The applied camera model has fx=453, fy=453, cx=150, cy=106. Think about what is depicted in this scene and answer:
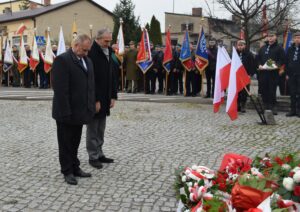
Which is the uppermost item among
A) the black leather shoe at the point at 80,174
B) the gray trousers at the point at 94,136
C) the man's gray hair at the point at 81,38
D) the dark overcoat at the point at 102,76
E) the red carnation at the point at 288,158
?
the man's gray hair at the point at 81,38

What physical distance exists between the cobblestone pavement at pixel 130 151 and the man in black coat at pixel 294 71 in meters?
0.48

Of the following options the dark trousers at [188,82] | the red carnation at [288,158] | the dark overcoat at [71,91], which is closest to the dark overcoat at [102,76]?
the dark overcoat at [71,91]

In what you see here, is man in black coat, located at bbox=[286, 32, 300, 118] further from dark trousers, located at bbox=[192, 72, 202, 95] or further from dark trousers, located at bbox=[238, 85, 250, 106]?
dark trousers, located at bbox=[192, 72, 202, 95]

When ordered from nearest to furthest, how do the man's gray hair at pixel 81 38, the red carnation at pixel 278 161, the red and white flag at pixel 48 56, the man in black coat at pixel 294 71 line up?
the red carnation at pixel 278 161 < the man's gray hair at pixel 81 38 < the man in black coat at pixel 294 71 < the red and white flag at pixel 48 56

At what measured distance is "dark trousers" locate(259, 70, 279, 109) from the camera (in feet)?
39.1

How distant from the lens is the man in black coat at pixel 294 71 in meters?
11.4

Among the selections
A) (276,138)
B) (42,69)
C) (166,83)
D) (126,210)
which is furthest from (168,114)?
(42,69)

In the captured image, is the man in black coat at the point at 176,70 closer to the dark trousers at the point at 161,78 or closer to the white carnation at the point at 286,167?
the dark trousers at the point at 161,78

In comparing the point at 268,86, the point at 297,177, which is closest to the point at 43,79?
the point at 268,86

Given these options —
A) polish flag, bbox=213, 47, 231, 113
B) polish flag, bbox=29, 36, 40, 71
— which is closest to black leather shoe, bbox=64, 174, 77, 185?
polish flag, bbox=213, 47, 231, 113

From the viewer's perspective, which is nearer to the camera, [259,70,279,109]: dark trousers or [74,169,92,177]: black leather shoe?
[74,169,92,177]: black leather shoe

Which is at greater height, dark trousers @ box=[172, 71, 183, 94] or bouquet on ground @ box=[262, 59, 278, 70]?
bouquet on ground @ box=[262, 59, 278, 70]

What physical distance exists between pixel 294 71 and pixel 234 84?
2.86 m

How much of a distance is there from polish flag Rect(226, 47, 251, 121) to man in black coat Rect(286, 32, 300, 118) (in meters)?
2.39
